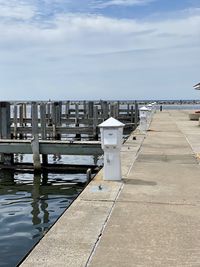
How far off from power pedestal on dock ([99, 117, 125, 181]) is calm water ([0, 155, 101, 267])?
5.33 ft

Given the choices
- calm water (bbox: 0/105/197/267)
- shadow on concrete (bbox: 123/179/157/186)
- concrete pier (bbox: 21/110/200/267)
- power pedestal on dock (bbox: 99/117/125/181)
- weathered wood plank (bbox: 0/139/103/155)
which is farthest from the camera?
weathered wood plank (bbox: 0/139/103/155)

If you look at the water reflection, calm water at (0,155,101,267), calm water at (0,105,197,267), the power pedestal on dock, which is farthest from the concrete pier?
calm water at (0,155,101,267)

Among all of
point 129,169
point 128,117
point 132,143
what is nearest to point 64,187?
point 132,143

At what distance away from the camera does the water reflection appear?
7145 millimetres

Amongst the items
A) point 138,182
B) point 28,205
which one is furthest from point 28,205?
point 138,182

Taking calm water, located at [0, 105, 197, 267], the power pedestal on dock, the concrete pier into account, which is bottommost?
calm water, located at [0, 105, 197, 267]

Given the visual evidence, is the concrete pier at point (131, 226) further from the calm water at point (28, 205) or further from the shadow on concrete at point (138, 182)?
the calm water at point (28, 205)

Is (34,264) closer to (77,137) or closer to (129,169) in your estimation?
(129,169)

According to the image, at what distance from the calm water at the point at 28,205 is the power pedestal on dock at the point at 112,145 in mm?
1625

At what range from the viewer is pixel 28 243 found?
23.7 ft

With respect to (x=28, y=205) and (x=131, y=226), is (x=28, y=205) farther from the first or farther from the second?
(x=131, y=226)

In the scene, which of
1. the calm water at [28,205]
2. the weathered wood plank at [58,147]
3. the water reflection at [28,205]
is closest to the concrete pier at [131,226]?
the calm water at [28,205]

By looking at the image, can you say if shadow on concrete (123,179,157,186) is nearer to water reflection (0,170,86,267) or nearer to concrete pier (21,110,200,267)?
concrete pier (21,110,200,267)

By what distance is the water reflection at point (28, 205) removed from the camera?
714 cm
